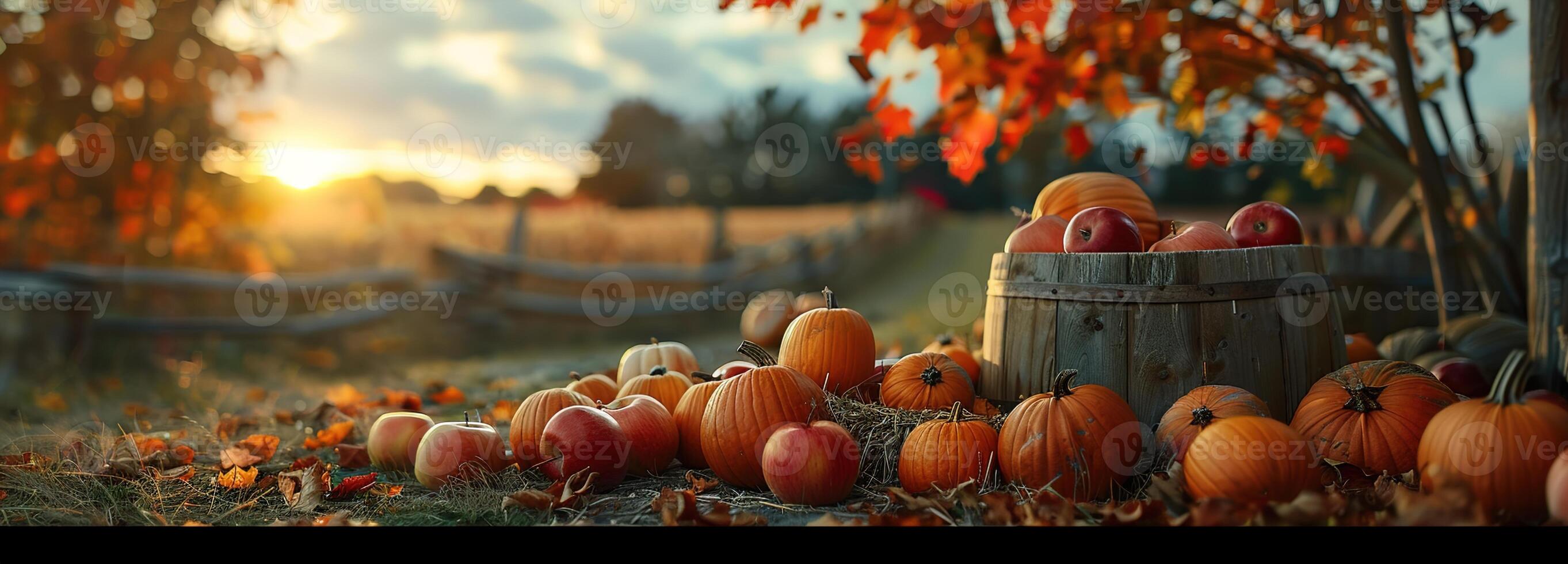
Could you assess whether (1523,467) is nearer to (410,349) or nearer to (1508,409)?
(1508,409)

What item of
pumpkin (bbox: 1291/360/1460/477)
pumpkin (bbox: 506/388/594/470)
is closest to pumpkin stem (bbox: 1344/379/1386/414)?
pumpkin (bbox: 1291/360/1460/477)

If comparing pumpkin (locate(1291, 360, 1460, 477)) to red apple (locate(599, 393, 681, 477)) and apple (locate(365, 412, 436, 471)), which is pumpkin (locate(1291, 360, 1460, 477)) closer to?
red apple (locate(599, 393, 681, 477))

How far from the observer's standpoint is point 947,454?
7.78 feet

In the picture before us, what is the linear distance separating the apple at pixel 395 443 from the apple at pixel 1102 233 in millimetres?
2070

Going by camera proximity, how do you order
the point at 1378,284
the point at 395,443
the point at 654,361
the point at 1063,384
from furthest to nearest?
the point at 1378,284 < the point at 654,361 < the point at 395,443 < the point at 1063,384

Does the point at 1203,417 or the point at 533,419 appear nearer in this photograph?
the point at 1203,417

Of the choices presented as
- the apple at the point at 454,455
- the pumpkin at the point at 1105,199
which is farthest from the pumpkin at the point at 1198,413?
the apple at the point at 454,455

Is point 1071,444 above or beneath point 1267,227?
beneath

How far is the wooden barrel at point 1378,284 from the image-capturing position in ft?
14.8

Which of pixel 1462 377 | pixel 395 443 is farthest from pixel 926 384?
pixel 1462 377

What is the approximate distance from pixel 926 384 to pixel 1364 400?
1.14m

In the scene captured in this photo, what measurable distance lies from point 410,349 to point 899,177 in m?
25.5

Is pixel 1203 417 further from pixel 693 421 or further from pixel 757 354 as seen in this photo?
pixel 693 421
